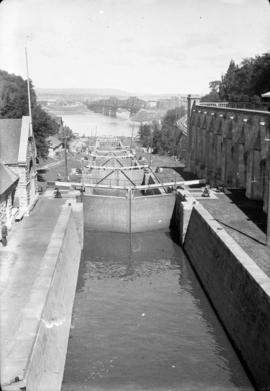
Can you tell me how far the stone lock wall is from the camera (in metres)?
27.6

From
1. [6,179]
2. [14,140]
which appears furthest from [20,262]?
[14,140]

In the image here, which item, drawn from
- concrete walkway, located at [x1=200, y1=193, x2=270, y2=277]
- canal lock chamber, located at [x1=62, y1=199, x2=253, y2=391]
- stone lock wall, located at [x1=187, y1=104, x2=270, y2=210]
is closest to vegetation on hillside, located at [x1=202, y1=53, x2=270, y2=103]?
stone lock wall, located at [x1=187, y1=104, x2=270, y2=210]

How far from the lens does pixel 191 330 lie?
16969 millimetres

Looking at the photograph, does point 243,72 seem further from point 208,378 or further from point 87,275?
point 208,378

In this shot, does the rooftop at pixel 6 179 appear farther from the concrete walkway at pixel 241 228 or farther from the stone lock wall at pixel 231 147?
the stone lock wall at pixel 231 147

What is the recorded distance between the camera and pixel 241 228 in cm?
2203

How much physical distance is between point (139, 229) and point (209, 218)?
7.49 m

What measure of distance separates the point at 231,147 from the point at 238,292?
19453mm

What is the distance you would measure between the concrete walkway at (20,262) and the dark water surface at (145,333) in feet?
7.70

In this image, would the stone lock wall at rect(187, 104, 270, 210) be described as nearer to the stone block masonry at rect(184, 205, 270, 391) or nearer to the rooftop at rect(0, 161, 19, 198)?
the stone block masonry at rect(184, 205, 270, 391)

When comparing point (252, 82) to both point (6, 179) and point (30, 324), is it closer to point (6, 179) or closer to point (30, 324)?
point (6, 179)

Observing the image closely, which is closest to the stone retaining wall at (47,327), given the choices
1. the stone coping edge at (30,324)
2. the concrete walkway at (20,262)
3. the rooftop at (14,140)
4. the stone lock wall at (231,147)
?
the stone coping edge at (30,324)

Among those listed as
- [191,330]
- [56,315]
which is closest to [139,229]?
[191,330]

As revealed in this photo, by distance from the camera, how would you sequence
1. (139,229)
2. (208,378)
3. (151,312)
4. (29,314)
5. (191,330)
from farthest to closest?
(139,229) → (151,312) → (191,330) → (208,378) → (29,314)
